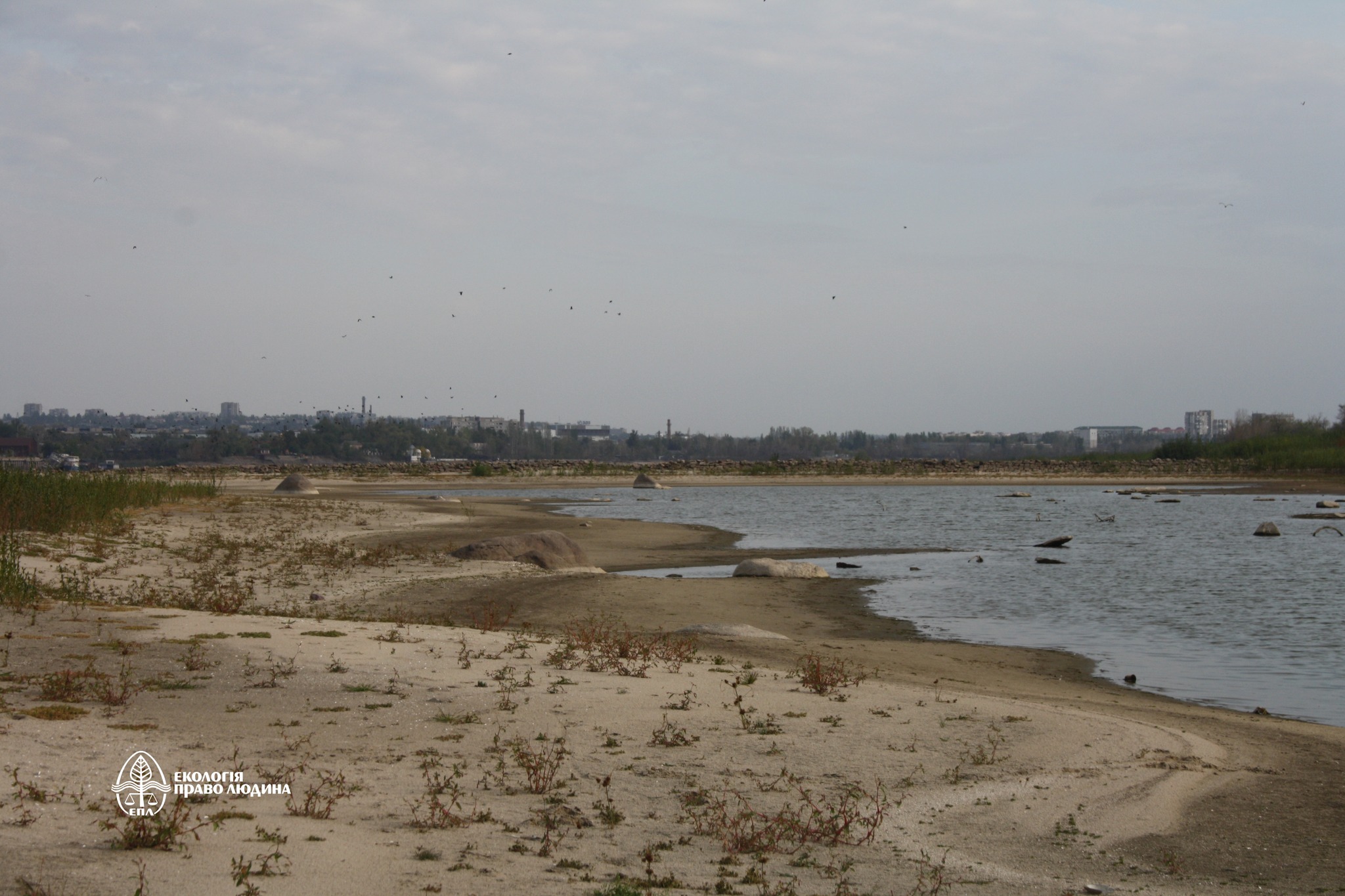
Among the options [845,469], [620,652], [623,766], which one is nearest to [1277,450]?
[845,469]

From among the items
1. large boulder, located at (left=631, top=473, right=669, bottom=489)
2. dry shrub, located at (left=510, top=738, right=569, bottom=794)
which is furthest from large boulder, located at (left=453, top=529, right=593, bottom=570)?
large boulder, located at (left=631, top=473, right=669, bottom=489)

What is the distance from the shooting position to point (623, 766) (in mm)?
7836

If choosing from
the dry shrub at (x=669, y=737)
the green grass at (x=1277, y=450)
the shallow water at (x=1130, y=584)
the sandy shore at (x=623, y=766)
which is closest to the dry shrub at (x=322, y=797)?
the sandy shore at (x=623, y=766)

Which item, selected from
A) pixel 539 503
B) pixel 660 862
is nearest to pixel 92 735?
pixel 660 862

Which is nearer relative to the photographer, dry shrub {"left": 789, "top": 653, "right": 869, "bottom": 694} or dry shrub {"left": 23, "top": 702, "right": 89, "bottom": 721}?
dry shrub {"left": 23, "top": 702, "right": 89, "bottom": 721}

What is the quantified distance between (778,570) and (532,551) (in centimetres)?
556

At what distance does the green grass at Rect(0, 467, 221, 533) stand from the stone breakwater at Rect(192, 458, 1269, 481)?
185ft

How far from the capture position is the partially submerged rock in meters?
14.5

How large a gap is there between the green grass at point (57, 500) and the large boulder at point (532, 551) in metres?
7.76

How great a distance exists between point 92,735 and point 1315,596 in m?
22.2

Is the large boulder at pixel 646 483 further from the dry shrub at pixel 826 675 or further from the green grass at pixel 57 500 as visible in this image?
the dry shrub at pixel 826 675

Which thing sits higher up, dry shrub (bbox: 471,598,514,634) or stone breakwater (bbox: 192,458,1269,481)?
stone breakwater (bbox: 192,458,1269,481)

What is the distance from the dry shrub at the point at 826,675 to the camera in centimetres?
1064

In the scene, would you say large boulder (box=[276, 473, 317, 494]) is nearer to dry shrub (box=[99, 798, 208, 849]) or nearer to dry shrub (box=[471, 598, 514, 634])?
dry shrub (box=[471, 598, 514, 634])
